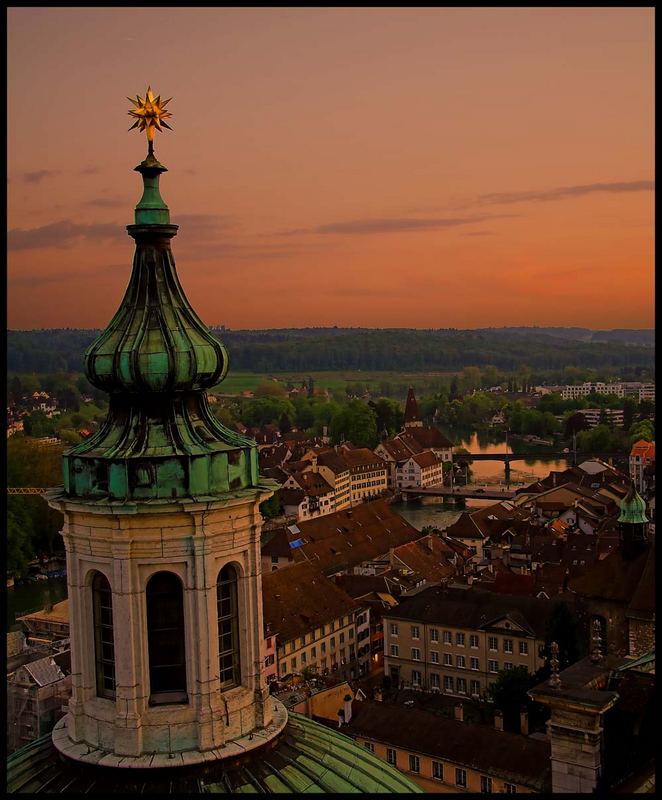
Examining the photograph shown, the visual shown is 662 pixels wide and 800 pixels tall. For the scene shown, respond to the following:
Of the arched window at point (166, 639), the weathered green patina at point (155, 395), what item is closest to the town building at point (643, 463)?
the weathered green patina at point (155, 395)

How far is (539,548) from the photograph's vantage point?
201 ft

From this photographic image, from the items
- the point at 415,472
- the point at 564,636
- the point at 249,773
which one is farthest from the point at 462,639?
the point at 415,472

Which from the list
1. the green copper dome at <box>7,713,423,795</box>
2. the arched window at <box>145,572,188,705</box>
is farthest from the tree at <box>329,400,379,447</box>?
the arched window at <box>145,572,188,705</box>

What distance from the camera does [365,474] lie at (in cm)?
10119

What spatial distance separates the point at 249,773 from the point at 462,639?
32.4m

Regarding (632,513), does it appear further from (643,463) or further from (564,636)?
(643,463)

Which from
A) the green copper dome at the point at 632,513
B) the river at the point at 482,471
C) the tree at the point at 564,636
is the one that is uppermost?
the green copper dome at the point at 632,513

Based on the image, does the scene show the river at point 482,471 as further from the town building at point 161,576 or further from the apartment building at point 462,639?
the town building at point 161,576

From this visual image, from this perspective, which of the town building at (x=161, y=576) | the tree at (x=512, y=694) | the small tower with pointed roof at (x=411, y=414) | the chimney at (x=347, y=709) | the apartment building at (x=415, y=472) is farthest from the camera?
the small tower with pointed roof at (x=411, y=414)

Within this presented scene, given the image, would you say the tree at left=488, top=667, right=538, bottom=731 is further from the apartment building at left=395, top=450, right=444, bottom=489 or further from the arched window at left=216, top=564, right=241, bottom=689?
the apartment building at left=395, top=450, right=444, bottom=489

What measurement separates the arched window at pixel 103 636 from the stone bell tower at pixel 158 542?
0.04 ft

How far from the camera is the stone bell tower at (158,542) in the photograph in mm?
8117

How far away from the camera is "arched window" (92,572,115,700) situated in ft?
27.4

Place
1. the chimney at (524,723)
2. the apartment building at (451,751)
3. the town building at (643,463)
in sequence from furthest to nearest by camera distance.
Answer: the town building at (643,463) < the chimney at (524,723) < the apartment building at (451,751)
